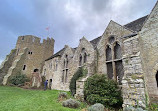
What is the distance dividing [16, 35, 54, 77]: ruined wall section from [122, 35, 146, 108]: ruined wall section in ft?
79.7

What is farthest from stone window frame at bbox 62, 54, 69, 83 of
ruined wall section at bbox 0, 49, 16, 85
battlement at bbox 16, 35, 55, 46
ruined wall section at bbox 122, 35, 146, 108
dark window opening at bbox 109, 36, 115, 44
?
ruined wall section at bbox 0, 49, 16, 85

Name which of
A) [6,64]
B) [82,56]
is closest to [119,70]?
[82,56]

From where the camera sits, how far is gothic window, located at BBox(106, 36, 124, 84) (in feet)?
27.8

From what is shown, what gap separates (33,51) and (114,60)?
24.2 meters

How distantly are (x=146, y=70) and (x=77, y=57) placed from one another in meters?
8.57

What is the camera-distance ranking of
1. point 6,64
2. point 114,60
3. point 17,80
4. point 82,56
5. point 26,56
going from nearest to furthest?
point 114,60 → point 82,56 → point 17,80 → point 6,64 → point 26,56

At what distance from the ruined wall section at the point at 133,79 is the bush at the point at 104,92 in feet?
3.13

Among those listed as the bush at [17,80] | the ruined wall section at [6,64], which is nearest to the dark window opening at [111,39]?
the bush at [17,80]

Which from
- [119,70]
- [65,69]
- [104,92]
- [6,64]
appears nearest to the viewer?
[104,92]

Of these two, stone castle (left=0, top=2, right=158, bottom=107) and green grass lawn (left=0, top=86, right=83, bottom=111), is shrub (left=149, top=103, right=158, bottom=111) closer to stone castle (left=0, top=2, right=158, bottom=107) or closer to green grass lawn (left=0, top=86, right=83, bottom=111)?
stone castle (left=0, top=2, right=158, bottom=107)

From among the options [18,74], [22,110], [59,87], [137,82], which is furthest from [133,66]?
[18,74]

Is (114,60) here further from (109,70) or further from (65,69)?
(65,69)

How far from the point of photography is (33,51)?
85.7 ft

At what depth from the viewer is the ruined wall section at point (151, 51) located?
6621 millimetres
